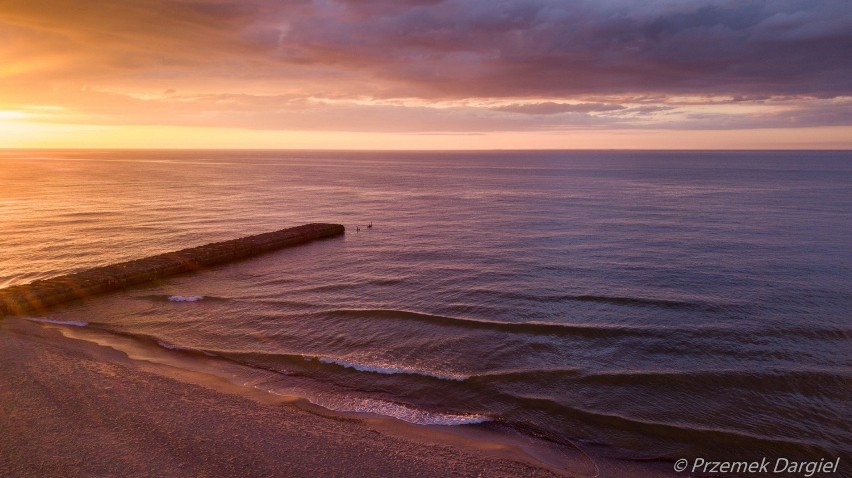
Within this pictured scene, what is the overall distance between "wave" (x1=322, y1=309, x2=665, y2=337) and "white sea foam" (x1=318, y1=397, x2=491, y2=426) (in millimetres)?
8305

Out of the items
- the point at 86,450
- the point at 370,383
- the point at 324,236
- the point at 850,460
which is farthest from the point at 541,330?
the point at 324,236

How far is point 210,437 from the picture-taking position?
1410 centimetres

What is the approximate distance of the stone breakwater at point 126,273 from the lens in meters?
26.1

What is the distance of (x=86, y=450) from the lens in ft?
43.3

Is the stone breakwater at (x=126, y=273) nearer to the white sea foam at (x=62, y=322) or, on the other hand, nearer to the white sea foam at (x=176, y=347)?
the white sea foam at (x=62, y=322)

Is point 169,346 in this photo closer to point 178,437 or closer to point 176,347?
point 176,347

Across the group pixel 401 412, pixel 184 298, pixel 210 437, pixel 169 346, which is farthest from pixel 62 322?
pixel 401 412

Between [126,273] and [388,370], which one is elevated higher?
[126,273]

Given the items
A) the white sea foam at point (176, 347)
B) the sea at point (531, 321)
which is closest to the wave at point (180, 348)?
the white sea foam at point (176, 347)

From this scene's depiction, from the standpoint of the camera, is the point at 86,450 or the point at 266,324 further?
the point at 266,324

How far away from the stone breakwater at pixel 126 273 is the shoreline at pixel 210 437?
946 centimetres

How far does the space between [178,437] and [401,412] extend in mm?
6481

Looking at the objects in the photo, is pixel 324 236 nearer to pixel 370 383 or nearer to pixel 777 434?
pixel 370 383

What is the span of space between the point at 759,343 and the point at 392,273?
21.1 m
